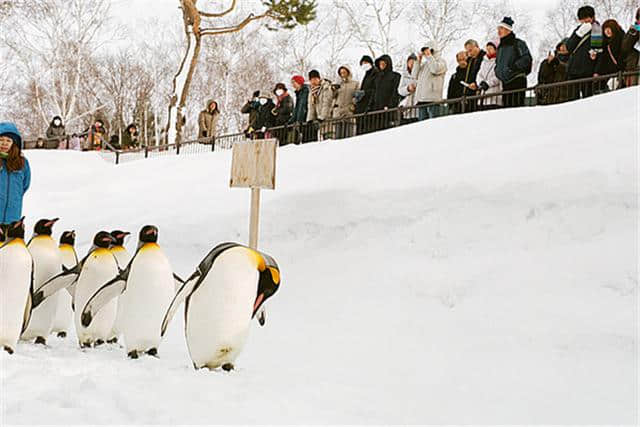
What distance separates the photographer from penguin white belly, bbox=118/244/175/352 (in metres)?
4.18

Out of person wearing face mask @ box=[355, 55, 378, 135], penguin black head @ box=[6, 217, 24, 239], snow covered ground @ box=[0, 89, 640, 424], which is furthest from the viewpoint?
person wearing face mask @ box=[355, 55, 378, 135]

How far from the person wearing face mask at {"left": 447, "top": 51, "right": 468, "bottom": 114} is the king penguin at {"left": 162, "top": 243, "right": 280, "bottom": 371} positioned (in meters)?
6.60

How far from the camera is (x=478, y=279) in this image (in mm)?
5047

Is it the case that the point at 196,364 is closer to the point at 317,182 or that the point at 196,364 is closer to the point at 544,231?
the point at 544,231

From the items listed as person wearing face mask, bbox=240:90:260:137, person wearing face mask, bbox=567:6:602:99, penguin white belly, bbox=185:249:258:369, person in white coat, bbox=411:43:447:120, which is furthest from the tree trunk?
penguin white belly, bbox=185:249:258:369

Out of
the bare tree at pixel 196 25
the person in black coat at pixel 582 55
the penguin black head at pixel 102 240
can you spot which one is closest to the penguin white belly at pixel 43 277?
the penguin black head at pixel 102 240

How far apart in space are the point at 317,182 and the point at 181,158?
247 inches

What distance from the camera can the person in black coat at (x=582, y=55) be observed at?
8211mm

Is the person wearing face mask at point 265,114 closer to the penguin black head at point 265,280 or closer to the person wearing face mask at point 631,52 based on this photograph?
the person wearing face mask at point 631,52

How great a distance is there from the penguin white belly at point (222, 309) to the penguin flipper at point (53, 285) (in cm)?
108

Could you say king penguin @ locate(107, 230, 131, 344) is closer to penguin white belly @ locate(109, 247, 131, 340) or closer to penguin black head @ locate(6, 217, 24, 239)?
penguin white belly @ locate(109, 247, 131, 340)

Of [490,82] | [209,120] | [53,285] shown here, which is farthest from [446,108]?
[209,120]

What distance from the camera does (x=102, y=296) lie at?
4188mm

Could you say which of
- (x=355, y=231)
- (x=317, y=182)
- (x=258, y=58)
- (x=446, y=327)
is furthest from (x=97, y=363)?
(x=258, y=58)
